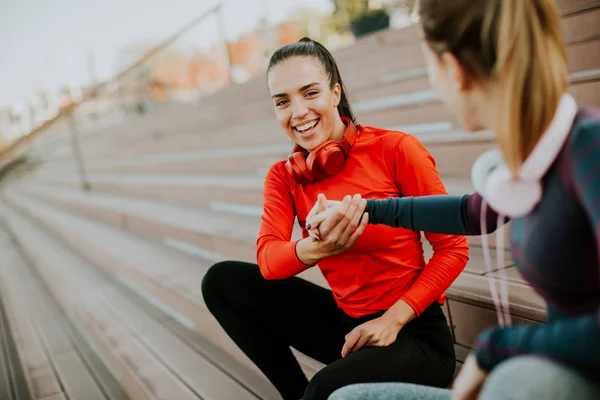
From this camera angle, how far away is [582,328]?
0.51 meters

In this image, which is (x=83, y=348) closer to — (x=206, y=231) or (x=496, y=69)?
(x=206, y=231)

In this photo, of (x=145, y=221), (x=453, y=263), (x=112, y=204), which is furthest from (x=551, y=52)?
(x=112, y=204)

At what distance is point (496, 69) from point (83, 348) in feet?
8.46

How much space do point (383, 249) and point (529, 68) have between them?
668mm

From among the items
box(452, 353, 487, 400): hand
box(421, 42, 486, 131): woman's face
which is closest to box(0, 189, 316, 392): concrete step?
box(452, 353, 487, 400): hand

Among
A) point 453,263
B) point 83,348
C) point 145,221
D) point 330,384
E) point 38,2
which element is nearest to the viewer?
point 330,384

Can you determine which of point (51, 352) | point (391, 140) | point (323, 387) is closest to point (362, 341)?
point (323, 387)

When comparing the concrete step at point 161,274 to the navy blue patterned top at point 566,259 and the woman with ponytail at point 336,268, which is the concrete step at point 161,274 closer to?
the woman with ponytail at point 336,268

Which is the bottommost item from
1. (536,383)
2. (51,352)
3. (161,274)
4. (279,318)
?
(51,352)

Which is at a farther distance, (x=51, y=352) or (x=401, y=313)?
(x=51, y=352)

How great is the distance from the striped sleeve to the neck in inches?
31.3

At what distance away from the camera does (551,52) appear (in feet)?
1.82

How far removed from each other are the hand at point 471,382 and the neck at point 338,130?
767 millimetres

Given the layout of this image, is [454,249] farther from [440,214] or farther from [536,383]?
→ [536,383]
